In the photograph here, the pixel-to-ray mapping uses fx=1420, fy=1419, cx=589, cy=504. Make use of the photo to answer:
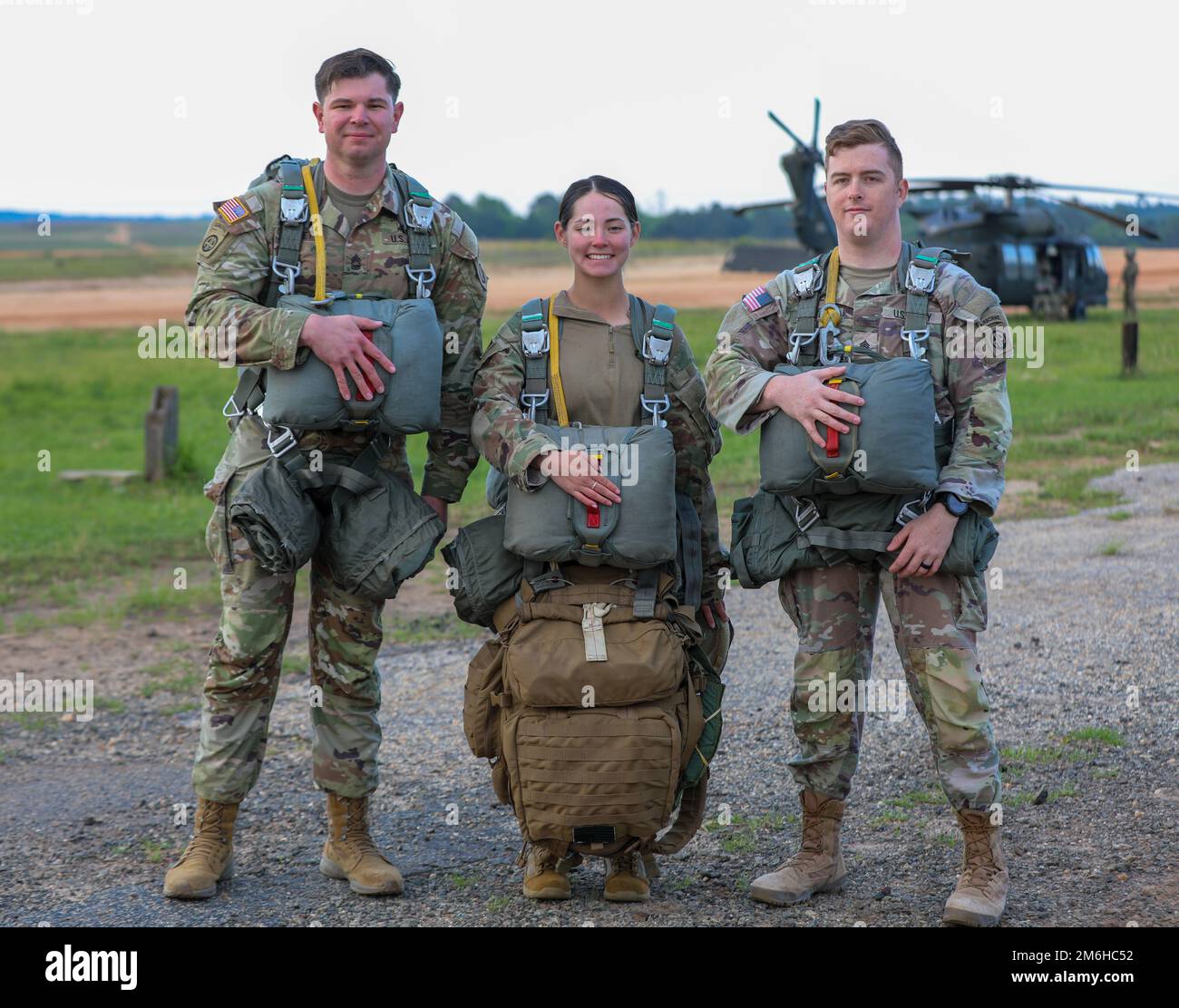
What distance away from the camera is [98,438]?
19297mm

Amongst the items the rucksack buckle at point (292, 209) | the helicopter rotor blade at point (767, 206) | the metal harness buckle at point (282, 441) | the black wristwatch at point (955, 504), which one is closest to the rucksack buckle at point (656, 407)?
the black wristwatch at point (955, 504)

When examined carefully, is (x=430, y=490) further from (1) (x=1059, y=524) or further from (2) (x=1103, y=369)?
(2) (x=1103, y=369)

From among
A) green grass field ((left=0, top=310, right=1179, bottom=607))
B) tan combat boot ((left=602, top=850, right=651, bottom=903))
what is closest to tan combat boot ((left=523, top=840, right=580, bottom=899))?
tan combat boot ((left=602, top=850, right=651, bottom=903))

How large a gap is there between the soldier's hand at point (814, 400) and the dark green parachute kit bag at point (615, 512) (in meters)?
0.35

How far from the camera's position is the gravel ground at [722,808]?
4.38 metres

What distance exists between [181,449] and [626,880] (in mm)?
11517

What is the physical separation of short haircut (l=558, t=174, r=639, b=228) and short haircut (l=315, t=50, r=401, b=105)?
68 centimetres

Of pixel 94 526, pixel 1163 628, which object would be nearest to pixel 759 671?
pixel 1163 628

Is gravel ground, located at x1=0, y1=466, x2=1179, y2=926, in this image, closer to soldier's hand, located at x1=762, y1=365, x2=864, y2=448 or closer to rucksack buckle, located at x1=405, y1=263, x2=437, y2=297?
soldier's hand, located at x1=762, y1=365, x2=864, y2=448

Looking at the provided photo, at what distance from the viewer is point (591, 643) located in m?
4.15

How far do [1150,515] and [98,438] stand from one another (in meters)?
13.8

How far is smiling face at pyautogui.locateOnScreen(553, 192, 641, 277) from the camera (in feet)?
14.0

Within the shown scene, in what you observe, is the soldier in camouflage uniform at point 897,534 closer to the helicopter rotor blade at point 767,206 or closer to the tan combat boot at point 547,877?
the tan combat boot at point 547,877

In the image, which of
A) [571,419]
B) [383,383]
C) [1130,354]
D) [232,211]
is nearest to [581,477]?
[571,419]
